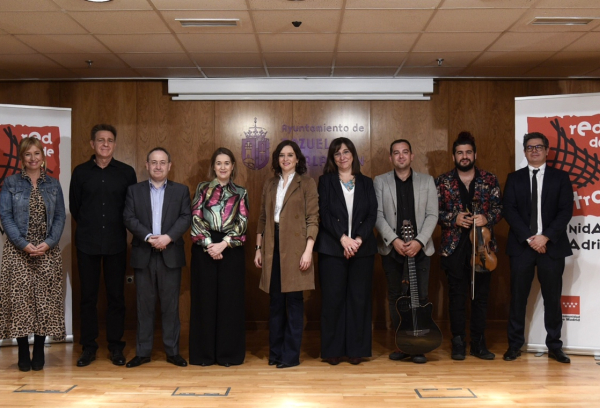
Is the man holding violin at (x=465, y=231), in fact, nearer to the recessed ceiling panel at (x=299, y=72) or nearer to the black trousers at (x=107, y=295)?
the recessed ceiling panel at (x=299, y=72)

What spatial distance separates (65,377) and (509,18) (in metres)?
4.29

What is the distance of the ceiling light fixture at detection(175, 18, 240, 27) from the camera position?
427cm

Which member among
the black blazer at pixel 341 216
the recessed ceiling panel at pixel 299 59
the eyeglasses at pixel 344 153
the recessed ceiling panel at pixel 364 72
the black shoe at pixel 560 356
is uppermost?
the recessed ceiling panel at pixel 299 59

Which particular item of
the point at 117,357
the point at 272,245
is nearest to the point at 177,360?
the point at 117,357

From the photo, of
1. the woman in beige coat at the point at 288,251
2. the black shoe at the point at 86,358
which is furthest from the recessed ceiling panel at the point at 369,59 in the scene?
the black shoe at the point at 86,358

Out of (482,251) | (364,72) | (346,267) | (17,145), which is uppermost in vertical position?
(364,72)

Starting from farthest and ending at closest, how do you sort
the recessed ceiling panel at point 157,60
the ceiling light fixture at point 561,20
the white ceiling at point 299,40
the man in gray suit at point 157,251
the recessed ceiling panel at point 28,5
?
the recessed ceiling panel at point 157,60, the man in gray suit at point 157,251, the ceiling light fixture at point 561,20, the white ceiling at point 299,40, the recessed ceiling panel at point 28,5

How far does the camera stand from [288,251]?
4.35 meters

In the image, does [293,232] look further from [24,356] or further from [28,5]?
[28,5]

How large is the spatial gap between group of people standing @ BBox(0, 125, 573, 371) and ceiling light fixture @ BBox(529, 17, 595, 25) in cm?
94

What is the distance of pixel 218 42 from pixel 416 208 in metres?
2.20

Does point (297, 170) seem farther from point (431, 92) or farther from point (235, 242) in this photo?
point (431, 92)

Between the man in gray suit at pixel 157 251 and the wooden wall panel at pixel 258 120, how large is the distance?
1590 millimetres

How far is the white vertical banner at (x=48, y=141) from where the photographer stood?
5.11 metres
